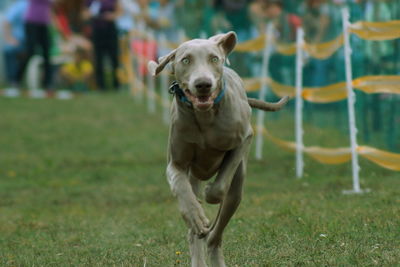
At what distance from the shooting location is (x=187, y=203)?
14.5ft

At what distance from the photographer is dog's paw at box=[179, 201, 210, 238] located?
4.32 meters

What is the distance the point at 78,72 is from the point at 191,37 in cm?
611

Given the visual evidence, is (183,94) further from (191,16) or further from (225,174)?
(191,16)

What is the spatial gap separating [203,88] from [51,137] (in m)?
9.76

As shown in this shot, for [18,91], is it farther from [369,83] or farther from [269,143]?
[369,83]

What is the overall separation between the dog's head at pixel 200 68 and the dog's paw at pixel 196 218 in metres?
0.50

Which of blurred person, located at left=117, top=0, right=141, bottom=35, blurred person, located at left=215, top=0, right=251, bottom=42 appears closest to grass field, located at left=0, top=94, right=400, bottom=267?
blurred person, located at left=215, top=0, right=251, bottom=42

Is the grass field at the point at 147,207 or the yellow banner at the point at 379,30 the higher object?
the yellow banner at the point at 379,30

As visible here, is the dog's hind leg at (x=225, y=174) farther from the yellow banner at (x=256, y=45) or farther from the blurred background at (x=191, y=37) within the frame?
the yellow banner at (x=256, y=45)

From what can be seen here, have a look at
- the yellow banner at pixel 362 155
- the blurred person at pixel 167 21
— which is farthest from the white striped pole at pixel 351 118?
the blurred person at pixel 167 21

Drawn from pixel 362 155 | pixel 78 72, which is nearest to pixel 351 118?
pixel 362 155

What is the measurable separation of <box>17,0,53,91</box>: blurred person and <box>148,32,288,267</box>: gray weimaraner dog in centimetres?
1366

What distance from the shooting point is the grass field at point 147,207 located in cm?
544

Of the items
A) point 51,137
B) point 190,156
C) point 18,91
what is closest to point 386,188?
point 190,156
